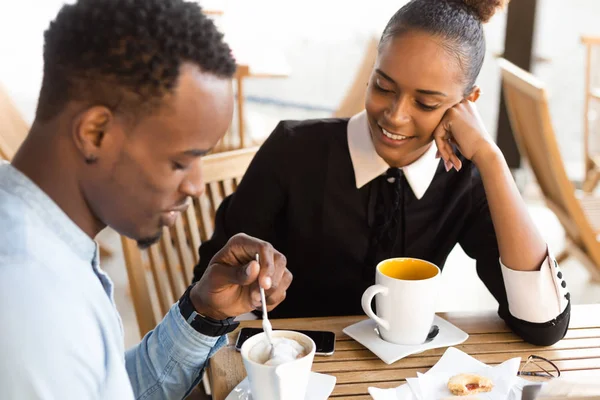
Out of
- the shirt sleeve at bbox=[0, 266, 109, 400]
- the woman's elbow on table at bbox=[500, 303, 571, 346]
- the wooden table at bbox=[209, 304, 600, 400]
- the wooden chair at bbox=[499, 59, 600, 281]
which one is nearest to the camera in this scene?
the shirt sleeve at bbox=[0, 266, 109, 400]

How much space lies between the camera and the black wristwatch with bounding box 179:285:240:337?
1.05 metres

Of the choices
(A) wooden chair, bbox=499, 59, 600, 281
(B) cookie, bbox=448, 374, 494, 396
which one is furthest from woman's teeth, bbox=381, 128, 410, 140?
(A) wooden chair, bbox=499, 59, 600, 281

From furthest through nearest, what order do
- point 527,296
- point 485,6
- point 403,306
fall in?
1. point 485,6
2. point 527,296
3. point 403,306

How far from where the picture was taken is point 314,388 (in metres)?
0.97

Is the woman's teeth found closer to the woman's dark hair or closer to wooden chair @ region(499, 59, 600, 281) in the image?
the woman's dark hair

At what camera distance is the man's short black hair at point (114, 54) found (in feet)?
2.19

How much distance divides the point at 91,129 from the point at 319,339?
570mm

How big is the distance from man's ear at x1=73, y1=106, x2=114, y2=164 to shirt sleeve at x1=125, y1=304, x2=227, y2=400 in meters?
0.44

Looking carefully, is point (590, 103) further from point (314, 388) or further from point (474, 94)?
point (314, 388)

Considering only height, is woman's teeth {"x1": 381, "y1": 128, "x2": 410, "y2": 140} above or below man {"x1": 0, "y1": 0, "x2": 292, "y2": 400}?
below

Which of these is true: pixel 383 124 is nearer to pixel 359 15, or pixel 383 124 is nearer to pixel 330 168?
pixel 330 168

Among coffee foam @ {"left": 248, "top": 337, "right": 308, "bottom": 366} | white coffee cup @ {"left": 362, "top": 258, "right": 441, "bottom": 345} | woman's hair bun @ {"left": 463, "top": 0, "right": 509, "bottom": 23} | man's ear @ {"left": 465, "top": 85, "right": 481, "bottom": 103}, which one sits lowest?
white coffee cup @ {"left": 362, "top": 258, "right": 441, "bottom": 345}

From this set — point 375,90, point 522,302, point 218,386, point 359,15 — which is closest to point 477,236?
point 522,302

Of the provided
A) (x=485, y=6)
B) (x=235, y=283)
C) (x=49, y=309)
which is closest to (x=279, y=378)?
(x=235, y=283)
